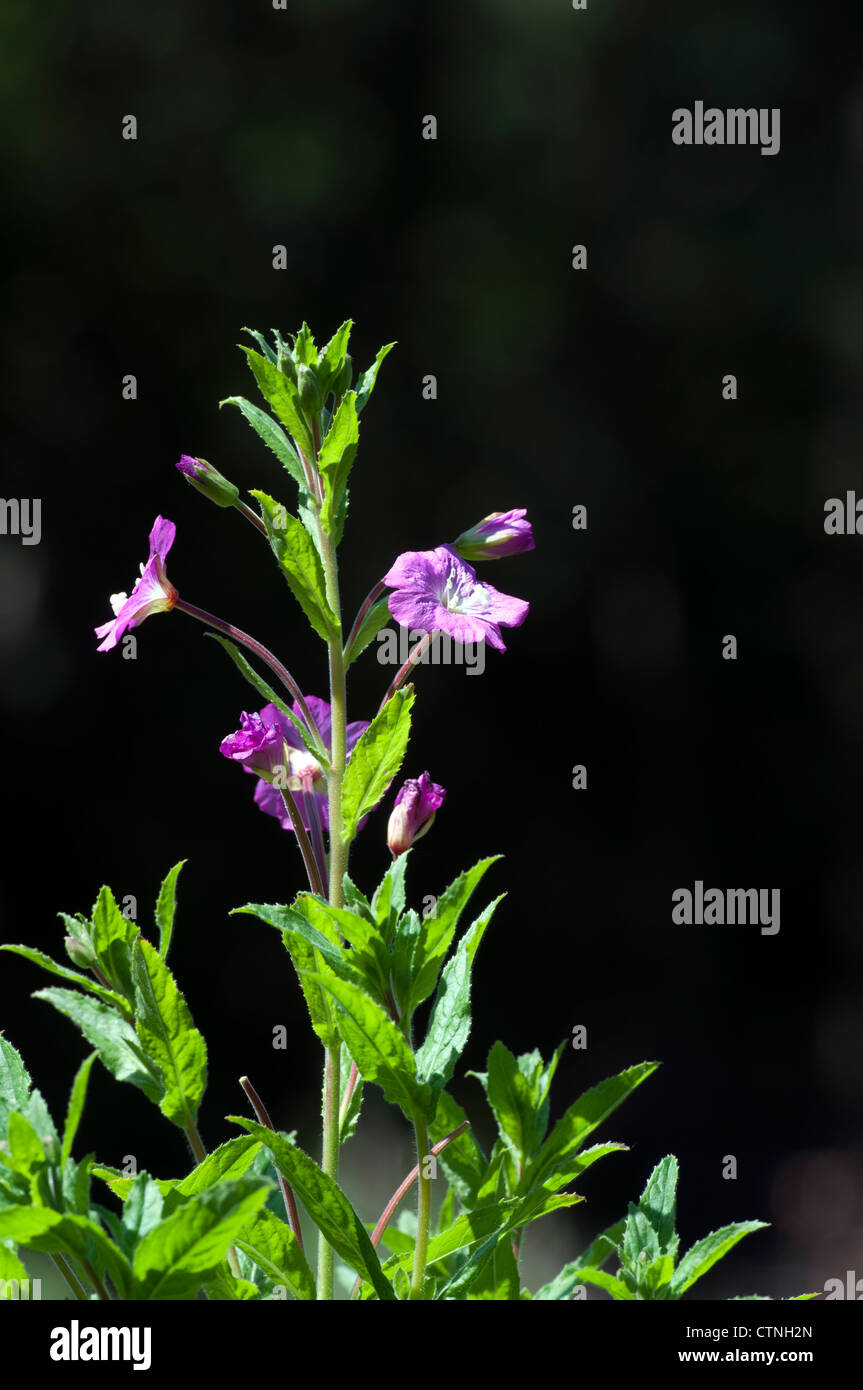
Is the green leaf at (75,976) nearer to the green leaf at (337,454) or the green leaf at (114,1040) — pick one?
the green leaf at (114,1040)

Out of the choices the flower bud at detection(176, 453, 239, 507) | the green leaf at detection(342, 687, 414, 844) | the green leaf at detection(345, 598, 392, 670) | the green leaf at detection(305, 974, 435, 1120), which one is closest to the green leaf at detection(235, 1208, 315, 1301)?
the green leaf at detection(305, 974, 435, 1120)

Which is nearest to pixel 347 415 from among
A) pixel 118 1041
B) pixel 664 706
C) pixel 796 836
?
pixel 118 1041

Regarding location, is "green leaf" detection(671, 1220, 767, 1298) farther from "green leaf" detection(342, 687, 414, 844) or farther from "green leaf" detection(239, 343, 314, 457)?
"green leaf" detection(239, 343, 314, 457)

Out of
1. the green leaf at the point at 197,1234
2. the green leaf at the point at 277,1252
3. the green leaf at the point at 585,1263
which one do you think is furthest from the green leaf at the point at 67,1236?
the green leaf at the point at 585,1263

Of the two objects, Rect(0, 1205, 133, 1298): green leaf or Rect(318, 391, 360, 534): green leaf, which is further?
Rect(318, 391, 360, 534): green leaf

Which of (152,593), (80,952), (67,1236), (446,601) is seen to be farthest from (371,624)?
(67,1236)

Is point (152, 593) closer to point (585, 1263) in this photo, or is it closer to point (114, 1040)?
point (114, 1040)
